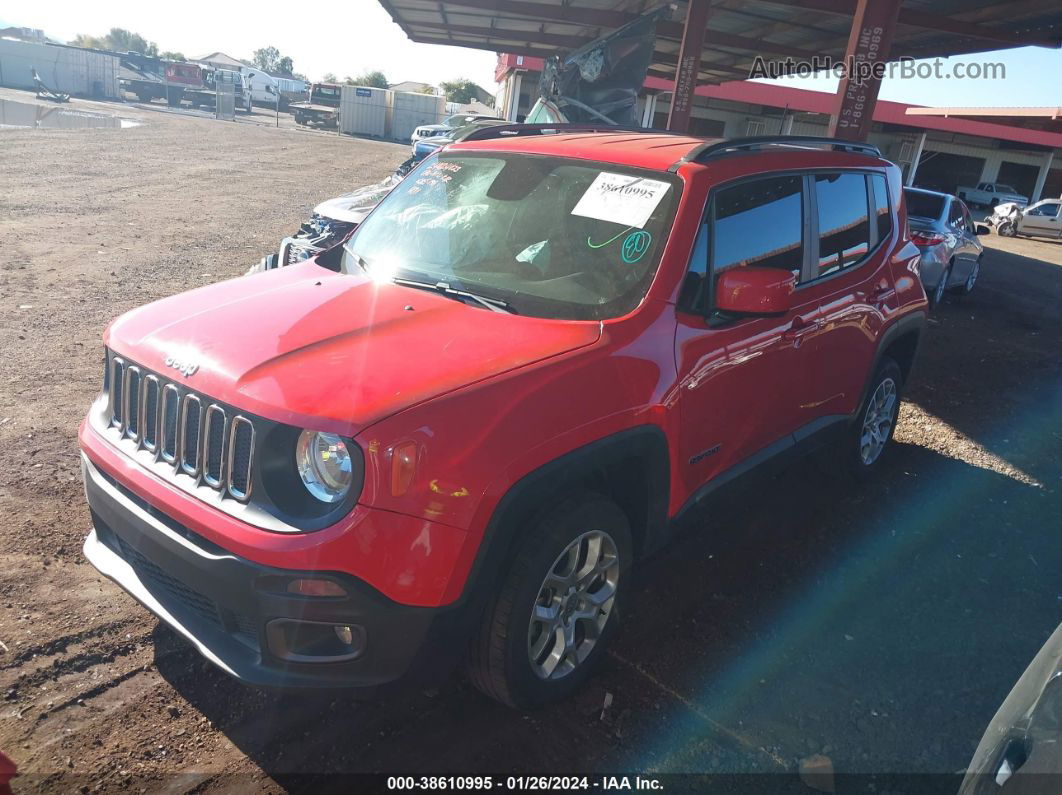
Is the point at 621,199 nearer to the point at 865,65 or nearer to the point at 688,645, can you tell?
the point at 688,645

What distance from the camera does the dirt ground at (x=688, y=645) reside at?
273cm

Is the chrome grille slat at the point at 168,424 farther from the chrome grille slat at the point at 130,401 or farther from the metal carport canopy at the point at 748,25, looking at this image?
the metal carport canopy at the point at 748,25

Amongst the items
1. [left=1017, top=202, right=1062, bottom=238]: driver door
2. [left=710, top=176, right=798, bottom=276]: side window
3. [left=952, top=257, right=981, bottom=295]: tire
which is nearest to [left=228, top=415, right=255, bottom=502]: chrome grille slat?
[left=710, top=176, right=798, bottom=276]: side window

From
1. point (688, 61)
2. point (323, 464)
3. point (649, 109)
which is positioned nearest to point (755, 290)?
point (323, 464)

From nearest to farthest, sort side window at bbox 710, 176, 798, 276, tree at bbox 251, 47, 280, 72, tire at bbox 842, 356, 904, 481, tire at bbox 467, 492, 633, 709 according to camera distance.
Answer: tire at bbox 467, 492, 633, 709 → side window at bbox 710, 176, 798, 276 → tire at bbox 842, 356, 904, 481 → tree at bbox 251, 47, 280, 72

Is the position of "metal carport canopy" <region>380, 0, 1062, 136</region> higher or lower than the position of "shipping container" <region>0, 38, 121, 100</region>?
higher

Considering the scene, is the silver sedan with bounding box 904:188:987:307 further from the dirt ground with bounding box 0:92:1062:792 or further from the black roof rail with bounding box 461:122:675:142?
the black roof rail with bounding box 461:122:675:142

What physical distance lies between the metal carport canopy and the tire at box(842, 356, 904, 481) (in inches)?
204

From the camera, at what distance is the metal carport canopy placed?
404 inches

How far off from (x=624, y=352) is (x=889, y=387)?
3135 millimetres

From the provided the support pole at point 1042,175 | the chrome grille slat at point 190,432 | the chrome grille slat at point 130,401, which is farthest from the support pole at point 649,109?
the chrome grille slat at point 190,432

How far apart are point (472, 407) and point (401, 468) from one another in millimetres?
295

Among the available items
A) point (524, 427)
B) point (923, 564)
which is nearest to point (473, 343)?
point (524, 427)

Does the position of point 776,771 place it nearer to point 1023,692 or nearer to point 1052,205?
point 1023,692
